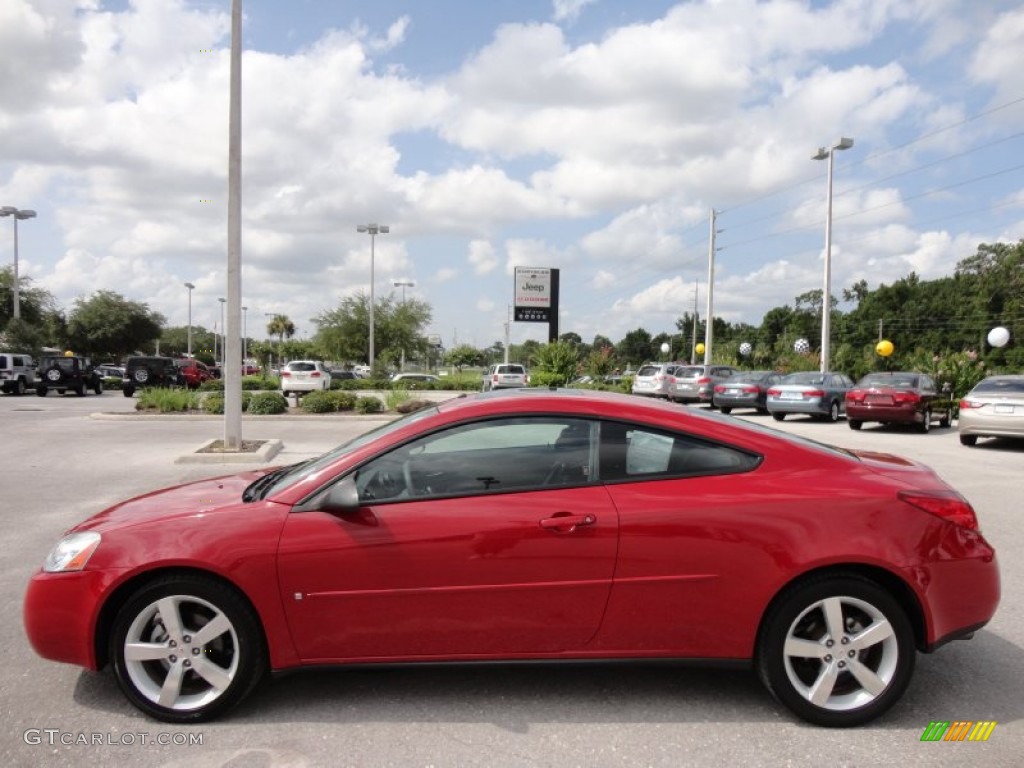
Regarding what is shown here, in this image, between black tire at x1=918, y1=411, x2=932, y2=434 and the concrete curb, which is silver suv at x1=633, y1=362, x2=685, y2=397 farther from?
the concrete curb

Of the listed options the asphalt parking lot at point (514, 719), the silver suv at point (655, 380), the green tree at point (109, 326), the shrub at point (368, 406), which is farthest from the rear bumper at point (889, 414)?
the green tree at point (109, 326)

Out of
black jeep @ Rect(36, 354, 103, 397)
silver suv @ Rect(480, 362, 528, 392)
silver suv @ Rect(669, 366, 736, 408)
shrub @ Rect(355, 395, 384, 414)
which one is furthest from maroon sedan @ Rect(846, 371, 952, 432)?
black jeep @ Rect(36, 354, 103, 397)

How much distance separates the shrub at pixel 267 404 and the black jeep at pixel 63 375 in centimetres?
1562

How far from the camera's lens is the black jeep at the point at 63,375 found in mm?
29906

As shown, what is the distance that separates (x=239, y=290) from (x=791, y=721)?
1116 centimetres

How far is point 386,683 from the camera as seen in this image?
3.56 m

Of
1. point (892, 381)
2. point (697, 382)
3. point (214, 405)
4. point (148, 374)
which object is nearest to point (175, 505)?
point (214, 405)

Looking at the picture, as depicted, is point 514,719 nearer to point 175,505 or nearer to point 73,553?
point 175,505

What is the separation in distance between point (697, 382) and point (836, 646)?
75.8 feet

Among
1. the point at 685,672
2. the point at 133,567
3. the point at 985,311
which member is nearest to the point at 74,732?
the point at 133,567

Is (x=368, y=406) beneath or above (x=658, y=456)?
beneath

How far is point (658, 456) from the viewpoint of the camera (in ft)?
10.9

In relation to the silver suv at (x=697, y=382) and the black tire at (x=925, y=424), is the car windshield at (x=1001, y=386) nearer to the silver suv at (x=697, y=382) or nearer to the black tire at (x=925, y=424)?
A: the black tire at (x=925, y=424)

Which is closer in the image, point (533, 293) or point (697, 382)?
point (697, 382)
